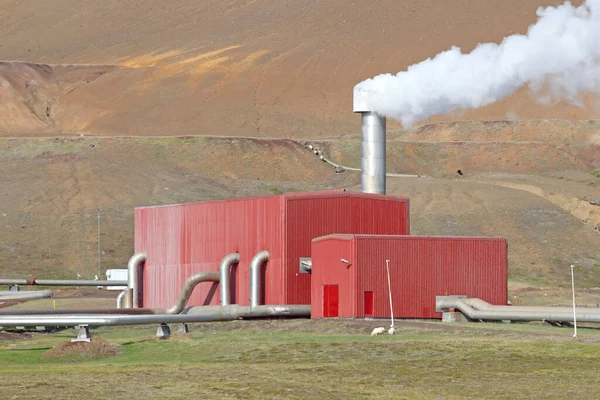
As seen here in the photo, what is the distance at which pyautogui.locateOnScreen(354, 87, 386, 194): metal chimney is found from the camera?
56500 mm

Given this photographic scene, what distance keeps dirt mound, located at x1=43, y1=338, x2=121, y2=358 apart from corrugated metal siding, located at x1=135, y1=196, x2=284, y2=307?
573 inches

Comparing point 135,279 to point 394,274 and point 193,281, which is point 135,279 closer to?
point 193,281

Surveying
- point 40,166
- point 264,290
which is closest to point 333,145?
point 40,166

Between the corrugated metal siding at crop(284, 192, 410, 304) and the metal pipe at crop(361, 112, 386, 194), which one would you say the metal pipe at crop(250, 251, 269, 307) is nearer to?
the corrugated metal siding at crop(284, 192, 410, 304)

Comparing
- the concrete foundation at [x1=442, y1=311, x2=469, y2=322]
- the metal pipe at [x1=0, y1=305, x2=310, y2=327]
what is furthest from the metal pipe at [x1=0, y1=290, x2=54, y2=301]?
the concrete foundation at [x1=442, y1=311, x2=469, y2=322]

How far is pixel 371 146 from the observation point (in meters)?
56.6

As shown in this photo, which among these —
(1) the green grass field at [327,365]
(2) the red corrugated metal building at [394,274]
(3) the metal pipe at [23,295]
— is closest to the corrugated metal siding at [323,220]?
(2) the red corrugated metal building at [394,274]

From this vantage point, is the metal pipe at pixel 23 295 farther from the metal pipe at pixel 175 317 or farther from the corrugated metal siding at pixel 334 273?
the corrugated metal siding at pixel 334 273

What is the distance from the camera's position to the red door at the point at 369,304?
161ft

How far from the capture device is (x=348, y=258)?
49.0m

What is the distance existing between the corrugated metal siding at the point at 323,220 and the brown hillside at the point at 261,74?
93301 mm

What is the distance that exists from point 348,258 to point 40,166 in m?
69.3

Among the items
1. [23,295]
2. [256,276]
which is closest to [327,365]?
[256,276]

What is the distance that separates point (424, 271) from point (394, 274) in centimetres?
145
